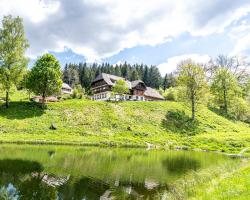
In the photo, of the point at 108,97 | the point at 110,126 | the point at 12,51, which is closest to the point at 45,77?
the point at 12,51

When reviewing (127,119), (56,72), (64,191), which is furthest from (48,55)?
(64,191)

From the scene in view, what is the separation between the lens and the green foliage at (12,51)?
206 ft

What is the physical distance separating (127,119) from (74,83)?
324ft

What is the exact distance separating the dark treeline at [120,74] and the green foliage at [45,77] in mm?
89498

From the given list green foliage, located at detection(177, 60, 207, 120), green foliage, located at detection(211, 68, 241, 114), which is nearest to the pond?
green foliage, located at detection(177, 60, 207, 120)

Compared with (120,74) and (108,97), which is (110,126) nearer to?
(108,97)

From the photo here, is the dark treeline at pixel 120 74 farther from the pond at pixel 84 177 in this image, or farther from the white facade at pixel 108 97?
the pond at pixel 84 177

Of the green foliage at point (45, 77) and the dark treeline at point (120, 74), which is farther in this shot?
the dark treeline at point (120, 74)

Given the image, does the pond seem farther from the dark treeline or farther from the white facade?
the dark treeline

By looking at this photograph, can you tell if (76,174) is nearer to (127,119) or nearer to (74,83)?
(127,119)

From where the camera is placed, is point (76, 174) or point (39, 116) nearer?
point (76, 174)

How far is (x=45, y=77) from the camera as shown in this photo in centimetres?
6638

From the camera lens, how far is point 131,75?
532ft

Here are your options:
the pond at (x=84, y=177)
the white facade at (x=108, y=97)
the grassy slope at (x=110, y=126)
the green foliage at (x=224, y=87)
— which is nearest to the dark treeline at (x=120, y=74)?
the white facade at (x=108, y=97)
